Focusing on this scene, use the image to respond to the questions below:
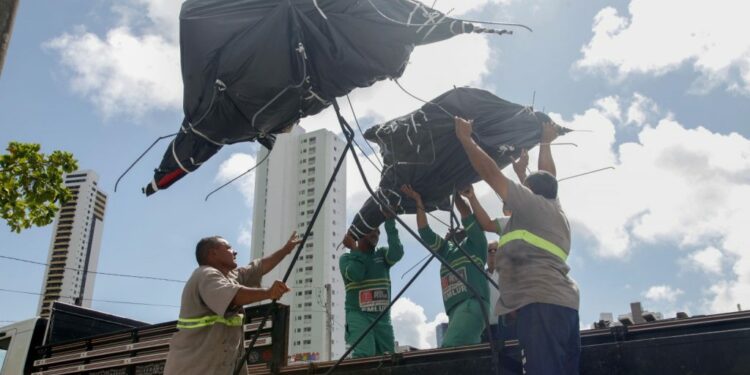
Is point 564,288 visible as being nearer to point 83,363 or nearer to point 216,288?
point 216,288

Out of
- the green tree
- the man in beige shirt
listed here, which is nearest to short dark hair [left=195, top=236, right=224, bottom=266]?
the man in beige shirt

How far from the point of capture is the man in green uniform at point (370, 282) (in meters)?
5.67

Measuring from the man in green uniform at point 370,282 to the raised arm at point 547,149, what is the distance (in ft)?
5.95

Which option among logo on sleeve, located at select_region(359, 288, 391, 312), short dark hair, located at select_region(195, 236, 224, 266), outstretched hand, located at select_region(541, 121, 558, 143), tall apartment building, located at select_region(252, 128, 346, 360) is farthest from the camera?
A: tall apartment building, located at select_region(252, 128, 346, 360)

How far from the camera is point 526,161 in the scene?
450 cm

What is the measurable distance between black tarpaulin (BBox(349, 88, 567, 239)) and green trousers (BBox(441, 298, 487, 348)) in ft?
3.71

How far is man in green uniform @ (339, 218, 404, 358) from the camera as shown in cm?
567

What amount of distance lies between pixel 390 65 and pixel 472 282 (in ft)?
8.42

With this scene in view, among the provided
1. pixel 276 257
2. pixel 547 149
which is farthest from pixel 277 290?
pixel 547 149

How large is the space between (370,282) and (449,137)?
218 centimetres

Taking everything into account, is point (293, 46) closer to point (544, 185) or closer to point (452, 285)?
point (544, 185)

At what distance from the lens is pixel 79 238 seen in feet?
210

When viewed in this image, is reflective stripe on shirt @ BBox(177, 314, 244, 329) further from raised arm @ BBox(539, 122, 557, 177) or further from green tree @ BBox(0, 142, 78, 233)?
green tree @ BBox(0, 142, 78, 233)

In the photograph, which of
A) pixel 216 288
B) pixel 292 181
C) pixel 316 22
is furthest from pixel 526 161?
pixel 292 181
